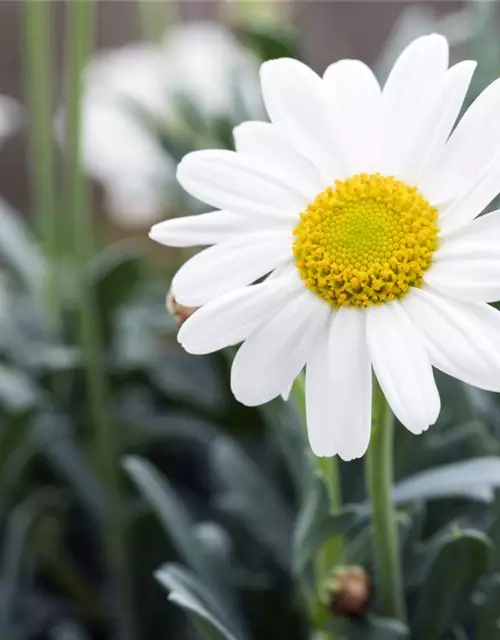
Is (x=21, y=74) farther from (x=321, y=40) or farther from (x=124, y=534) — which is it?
(x=124, y=534)

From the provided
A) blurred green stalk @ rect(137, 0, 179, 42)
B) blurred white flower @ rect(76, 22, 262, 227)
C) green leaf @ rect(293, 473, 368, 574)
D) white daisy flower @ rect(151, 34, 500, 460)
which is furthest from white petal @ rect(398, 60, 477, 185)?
blurred green stalk @ rect(137, 0, 179, 42)

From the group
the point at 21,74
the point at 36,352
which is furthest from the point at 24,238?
the point at 21,74

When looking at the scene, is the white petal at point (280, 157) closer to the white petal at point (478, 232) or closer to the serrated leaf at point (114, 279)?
the white petal at point (478, 232)

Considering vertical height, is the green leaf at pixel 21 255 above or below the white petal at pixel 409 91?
above

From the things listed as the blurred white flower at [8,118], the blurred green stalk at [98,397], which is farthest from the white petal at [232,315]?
the blurred white flower at [8,118]

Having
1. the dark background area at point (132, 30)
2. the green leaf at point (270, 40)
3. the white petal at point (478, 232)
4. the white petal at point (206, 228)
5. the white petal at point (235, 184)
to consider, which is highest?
the dark background area at point (132, 30)

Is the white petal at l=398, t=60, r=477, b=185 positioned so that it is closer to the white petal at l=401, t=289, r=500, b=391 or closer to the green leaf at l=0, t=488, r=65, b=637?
the white petal at l=401, t=289, r=500, b=391

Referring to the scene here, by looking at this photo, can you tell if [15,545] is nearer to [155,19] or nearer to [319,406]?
[319,406]
